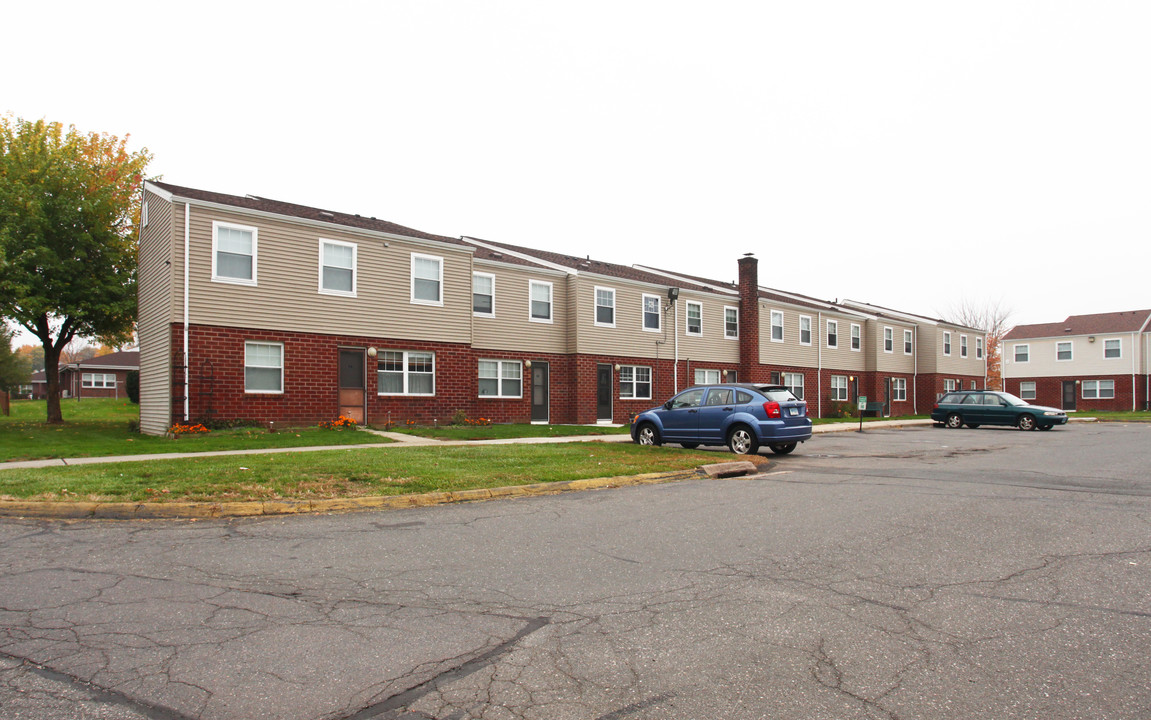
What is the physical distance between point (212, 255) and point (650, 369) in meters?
17.2

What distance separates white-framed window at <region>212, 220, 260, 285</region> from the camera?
18984mm

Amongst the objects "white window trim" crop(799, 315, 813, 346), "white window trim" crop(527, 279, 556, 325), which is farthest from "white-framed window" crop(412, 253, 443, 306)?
"white window trim" crop(799, 315, 813, 346)

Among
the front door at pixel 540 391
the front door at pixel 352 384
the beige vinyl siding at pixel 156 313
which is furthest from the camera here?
the front door at pixel 540 391

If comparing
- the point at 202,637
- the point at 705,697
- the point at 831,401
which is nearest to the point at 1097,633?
the point at 705,697

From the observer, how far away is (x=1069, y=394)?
182 ft

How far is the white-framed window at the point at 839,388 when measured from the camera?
39156 mm

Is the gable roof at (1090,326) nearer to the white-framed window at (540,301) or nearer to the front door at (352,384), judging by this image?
the white-framed window at (540,301)

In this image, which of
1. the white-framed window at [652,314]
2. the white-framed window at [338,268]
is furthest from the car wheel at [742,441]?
the white-framed window at [652,314]

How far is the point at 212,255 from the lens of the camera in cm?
1889

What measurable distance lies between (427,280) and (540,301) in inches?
210

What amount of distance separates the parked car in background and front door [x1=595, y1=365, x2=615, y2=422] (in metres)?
13.2

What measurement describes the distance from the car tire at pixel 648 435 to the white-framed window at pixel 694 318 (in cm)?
1465

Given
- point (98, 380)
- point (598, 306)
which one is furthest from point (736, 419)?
point (98, 380)

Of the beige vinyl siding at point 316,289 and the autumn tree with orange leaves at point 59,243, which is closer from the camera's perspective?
the beige vinyl siding at point 316,289
